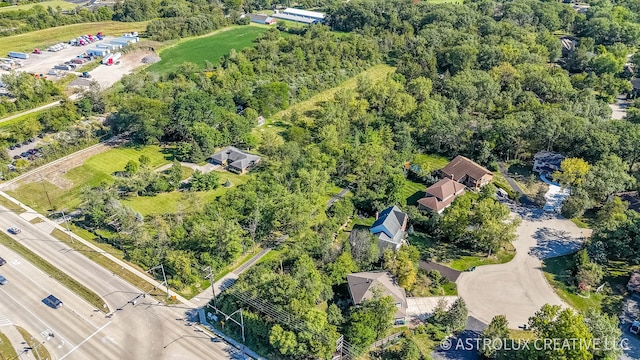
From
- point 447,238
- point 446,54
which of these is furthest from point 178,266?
point 446,54

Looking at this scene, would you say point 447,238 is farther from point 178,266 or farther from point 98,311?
point 98,311

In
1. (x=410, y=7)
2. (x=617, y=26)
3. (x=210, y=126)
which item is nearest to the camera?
(x=210, y=126)

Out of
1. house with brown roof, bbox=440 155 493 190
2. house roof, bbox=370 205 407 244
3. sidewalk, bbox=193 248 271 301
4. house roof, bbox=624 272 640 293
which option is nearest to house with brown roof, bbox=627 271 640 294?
house roof, bbox=624 272 640 293

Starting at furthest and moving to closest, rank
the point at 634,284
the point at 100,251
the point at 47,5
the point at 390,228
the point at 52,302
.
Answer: the point at 47,5
the point at 390,228
the point at 100,251
the point at 634,284
the point at 52,302

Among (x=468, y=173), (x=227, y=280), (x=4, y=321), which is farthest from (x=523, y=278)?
(x=4, y=321)

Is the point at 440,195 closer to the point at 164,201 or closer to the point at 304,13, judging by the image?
the point at 164,201

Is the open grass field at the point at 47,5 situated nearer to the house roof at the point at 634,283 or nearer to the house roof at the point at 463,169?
the house roof at the point at 463,169

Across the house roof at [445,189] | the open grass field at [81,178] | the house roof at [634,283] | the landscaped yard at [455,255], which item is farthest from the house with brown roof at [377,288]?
the open grass field at [81,178]
